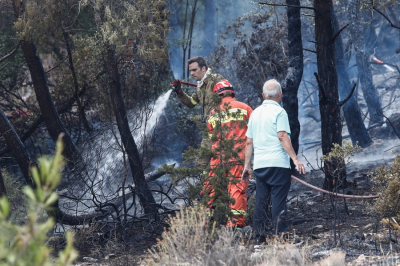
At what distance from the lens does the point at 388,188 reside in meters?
5.45

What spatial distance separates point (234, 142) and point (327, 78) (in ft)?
11.7

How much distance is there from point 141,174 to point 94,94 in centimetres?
434

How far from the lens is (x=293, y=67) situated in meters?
9.37

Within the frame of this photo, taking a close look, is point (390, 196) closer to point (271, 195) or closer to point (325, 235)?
point (325, 235)

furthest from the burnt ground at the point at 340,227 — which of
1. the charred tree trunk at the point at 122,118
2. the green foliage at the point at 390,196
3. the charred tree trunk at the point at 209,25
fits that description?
the charred tree trunk at the point at 209,25

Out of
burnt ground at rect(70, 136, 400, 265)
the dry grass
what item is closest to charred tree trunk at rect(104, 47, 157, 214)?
burnt ground at rect(70, 136, 400, 265)

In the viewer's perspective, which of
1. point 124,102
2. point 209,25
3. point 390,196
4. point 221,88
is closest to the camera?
point 390,196

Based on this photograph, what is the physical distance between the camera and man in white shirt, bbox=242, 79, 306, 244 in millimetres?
5184

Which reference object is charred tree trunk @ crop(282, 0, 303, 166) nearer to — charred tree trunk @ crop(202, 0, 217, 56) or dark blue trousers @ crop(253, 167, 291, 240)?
dark blue trousers @ crop(253, 167, 291, 240)

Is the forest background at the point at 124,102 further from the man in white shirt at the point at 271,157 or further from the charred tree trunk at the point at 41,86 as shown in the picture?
the man in white shirt at the point at 271,157

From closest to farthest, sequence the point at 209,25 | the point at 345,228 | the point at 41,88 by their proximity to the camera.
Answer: the point at 345,228 < the point at 41,88 < the point at 209,25

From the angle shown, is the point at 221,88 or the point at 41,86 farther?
the point at 41,86

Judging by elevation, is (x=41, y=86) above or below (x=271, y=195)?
above

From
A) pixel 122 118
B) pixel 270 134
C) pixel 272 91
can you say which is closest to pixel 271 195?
pixel 270 134
